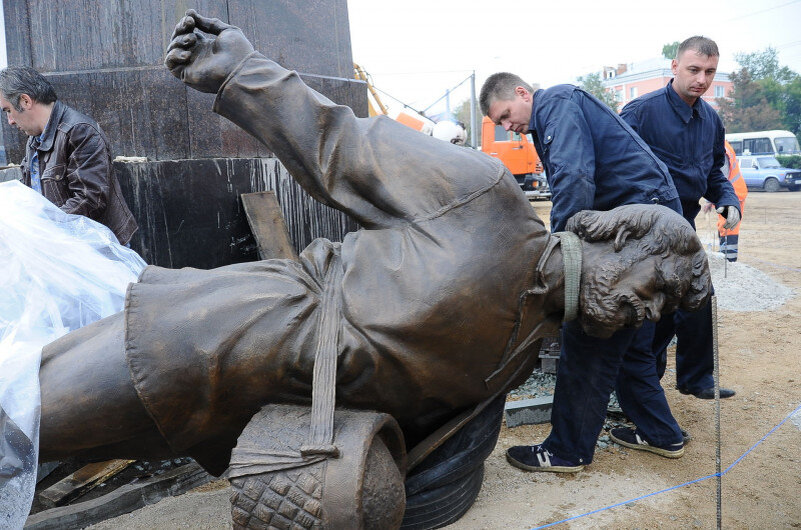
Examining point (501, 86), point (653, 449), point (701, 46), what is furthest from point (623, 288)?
point (701, 46)

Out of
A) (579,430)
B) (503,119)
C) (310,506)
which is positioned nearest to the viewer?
(310,506)

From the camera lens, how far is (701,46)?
389cm

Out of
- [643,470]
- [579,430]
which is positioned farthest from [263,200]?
[643,470]

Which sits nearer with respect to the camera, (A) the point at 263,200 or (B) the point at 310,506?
(B) the point at 310,506

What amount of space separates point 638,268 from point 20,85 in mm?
3111

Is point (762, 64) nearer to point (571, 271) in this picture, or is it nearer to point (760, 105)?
point (760, 105)

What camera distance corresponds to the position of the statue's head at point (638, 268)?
85.1 inches

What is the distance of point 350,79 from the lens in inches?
199

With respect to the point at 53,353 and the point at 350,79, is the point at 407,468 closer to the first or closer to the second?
the point at 53,353

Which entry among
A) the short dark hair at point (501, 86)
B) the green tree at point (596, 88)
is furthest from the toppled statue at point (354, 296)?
the green tree at point (596, 88)

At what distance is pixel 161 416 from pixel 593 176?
219cm

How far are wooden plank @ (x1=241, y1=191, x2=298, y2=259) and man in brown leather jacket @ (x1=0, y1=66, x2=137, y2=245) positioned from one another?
86 centimetres

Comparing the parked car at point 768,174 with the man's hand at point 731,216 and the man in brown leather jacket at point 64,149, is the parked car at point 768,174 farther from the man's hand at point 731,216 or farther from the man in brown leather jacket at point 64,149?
the man in brown leather jacket at point 64,149

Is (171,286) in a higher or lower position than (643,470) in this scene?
higher
